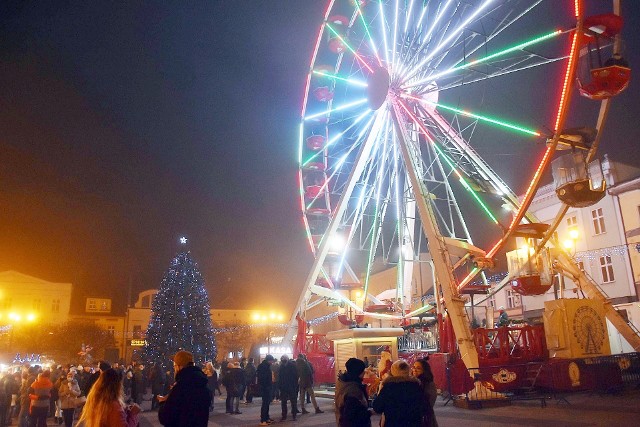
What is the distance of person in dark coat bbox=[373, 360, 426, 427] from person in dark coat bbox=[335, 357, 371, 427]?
180mm

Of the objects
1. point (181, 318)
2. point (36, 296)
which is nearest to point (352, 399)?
point (181, 318)

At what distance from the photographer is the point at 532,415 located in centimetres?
1212

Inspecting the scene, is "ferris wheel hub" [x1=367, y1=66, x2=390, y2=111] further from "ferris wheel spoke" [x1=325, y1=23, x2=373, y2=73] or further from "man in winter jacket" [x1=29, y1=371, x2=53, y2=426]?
"man in winter jacket" [x1=29, y1=371, x2=53, y2=426]

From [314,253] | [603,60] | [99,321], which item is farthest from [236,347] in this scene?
[603,60]

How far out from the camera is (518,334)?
54.2 ft

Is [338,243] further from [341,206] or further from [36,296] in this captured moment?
[36,296]

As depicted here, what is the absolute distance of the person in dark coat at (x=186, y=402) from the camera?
5371mm

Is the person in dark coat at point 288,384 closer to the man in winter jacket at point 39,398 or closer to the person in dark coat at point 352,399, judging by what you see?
the man in winter jacket at point 39,398

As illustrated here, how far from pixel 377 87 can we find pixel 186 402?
17.7m

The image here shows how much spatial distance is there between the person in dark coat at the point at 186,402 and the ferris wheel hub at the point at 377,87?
1687 centimetres

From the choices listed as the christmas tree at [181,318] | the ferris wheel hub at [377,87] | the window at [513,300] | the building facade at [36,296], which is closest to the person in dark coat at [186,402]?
the ferris wheel hub at [377,87]

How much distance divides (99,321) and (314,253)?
41.6 meters

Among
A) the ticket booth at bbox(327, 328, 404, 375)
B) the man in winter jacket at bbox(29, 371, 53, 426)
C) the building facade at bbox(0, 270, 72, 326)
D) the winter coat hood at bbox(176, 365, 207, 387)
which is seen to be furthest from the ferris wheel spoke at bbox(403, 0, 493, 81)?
the building facade at bbox(0, 270, 72, 326)

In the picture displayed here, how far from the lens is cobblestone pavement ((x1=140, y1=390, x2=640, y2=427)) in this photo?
11.1 metres
